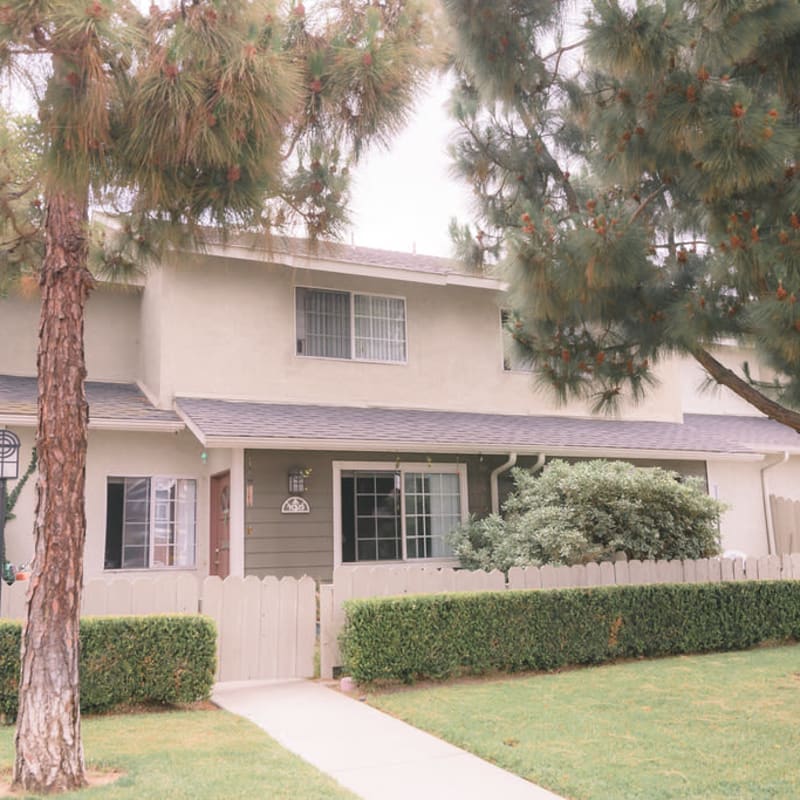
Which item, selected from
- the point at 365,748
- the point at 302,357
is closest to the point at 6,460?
the point at 365,748

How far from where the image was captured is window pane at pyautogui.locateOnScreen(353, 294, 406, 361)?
1414 cm

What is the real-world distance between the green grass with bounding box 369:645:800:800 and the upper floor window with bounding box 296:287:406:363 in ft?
21.7

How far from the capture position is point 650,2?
6742 millimetres

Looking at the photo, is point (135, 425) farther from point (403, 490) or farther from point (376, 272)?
point (376, 272)

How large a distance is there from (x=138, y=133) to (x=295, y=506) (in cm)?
778

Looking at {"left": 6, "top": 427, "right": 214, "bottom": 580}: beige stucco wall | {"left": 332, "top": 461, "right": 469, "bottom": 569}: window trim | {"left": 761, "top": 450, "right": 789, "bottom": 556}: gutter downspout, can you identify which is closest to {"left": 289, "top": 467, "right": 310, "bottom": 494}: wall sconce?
{"left": 332, "top": 461, "right": 469, "bottom": 569}: window trim

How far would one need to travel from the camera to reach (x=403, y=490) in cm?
1323

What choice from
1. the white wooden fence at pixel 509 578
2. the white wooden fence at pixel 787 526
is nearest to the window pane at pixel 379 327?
the white wooden fence at pixel 509 578

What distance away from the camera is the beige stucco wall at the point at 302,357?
1290 cm

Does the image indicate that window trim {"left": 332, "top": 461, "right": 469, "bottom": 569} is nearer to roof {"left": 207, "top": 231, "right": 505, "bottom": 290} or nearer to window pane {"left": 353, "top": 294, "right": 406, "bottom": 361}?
window pane {"left": 353, "top": 294, "right": 406, "bottom": 361}

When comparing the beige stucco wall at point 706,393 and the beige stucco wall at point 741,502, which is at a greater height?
the beige stucco wall at point 706,393

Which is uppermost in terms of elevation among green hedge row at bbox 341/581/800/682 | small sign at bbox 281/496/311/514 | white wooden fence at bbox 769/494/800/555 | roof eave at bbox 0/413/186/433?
roof eave at bbox 0/413/186/433

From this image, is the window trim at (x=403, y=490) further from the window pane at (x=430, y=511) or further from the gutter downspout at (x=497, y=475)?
the gutter downspout at (x=497, y=475)

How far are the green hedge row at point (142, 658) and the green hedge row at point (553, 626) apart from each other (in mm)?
1493
